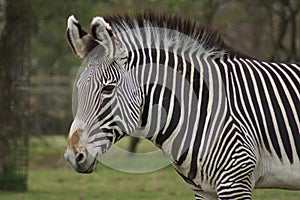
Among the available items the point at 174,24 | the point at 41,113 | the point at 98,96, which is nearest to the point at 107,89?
the point at 98,96

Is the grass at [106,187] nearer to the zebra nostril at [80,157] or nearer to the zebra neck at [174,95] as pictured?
the zebra neck at [174,95]

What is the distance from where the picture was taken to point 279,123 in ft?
19.6

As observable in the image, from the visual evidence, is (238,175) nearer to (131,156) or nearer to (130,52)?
(130,52)

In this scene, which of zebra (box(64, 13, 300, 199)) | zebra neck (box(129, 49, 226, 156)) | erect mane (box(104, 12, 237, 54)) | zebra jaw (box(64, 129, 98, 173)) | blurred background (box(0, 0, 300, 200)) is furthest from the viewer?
blurred background (box(0, 0, 300, 200))

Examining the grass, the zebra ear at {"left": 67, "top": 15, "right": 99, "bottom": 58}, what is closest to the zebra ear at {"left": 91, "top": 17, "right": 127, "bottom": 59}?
the zebra ear at {"left": 67, "top": 15, "right": 99, "bottom": 58}

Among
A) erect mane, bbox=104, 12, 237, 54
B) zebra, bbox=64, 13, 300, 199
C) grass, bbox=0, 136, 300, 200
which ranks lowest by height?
grass, bbox=0, 136, 300, 200

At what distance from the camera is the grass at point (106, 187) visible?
1225 centimetres

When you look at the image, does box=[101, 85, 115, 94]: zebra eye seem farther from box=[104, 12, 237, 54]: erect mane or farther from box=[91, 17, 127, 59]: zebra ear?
box=[104, 12, 237, 54]: erect mane

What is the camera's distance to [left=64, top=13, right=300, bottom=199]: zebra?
18.6ft

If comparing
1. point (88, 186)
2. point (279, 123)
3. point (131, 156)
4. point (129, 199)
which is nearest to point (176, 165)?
point (279, 123)

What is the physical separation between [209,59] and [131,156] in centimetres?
1485

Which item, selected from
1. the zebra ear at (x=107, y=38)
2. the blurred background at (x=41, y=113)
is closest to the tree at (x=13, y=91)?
the blurred background at (x=41, y=113)

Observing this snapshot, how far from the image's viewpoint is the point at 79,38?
18.9 ft

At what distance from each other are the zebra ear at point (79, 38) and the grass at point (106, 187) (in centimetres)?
526
